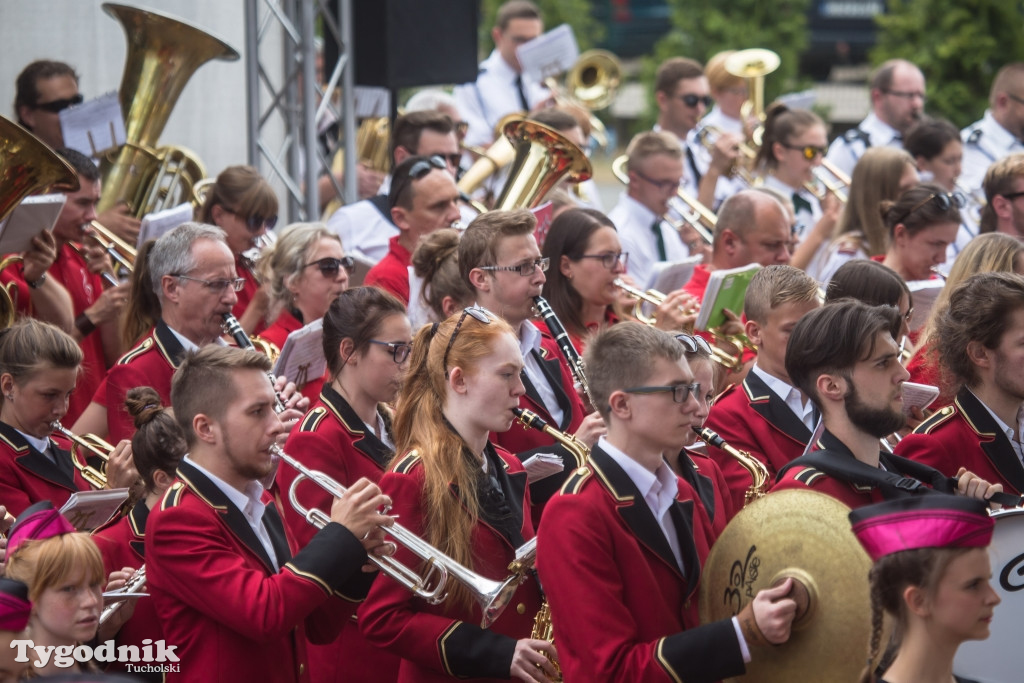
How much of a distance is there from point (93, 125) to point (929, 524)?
Result: 5.61 m

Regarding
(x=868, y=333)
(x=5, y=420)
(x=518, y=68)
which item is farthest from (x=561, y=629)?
(x=518, y=68)

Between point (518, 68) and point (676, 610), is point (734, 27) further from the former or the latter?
point (676, 610)

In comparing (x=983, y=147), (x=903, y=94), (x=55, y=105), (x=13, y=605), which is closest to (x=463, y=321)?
(x=13, y=605)

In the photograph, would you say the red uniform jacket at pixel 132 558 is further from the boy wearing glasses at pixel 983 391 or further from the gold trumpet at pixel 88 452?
the boy wearing glasses at pixel 983 391

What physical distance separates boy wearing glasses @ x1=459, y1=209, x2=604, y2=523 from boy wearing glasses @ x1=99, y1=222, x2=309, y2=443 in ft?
2.99

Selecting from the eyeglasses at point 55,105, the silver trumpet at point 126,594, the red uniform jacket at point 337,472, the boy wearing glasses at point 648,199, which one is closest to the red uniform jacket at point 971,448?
the red uniform jacket at point 337,472

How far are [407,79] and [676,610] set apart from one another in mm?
7178

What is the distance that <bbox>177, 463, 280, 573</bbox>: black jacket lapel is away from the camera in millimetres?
4078

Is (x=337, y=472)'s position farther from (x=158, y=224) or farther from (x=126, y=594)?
(x=158, y=224)

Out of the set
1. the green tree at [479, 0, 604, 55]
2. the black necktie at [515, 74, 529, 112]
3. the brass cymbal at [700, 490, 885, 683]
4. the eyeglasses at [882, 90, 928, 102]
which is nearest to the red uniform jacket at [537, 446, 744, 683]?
the brass cymbal at [700, 490, 885, 683]

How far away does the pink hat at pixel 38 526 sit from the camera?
150 inches

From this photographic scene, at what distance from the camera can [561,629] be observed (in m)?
3.70

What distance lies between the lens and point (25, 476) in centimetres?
503

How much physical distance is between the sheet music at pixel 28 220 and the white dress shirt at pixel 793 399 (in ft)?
10.1
